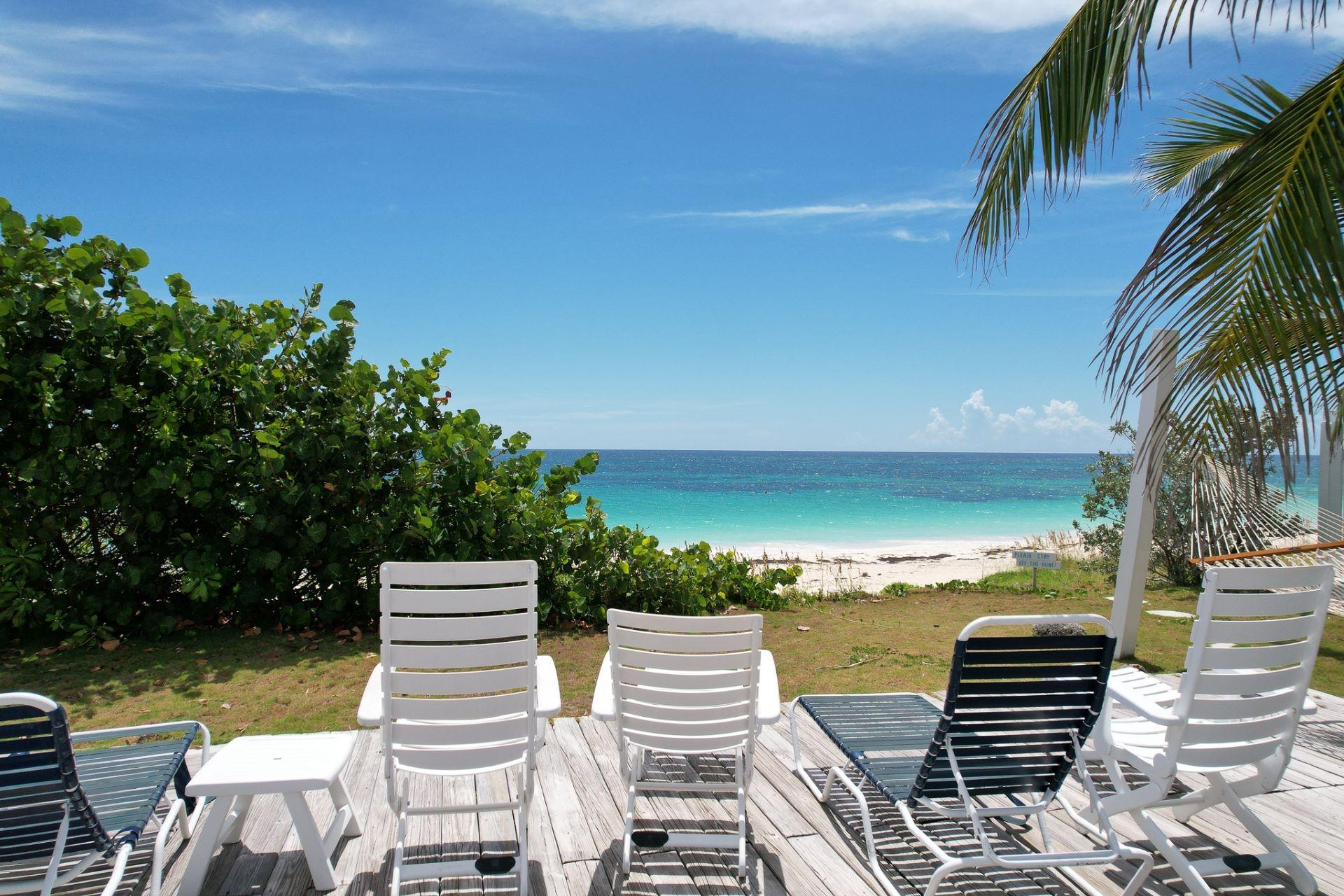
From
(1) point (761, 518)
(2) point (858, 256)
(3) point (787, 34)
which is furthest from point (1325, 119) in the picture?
(1) point (761, 518)

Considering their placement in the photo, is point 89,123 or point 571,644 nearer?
point 571,644

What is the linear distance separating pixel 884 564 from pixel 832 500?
82.5 ft

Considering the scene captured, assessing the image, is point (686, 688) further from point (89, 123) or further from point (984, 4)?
point (89, 123)

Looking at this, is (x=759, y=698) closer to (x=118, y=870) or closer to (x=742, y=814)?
(x=742, y=814)

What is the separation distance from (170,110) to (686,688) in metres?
10.2

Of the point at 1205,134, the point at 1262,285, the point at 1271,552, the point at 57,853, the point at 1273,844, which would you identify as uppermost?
the point at 1205,134

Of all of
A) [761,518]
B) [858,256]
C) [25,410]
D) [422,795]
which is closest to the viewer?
[422,795]

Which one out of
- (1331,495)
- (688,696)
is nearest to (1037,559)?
(1331,495)

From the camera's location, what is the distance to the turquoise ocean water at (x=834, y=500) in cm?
2902

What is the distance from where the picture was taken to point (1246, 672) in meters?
2.77

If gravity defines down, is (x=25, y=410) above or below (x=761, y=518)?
above

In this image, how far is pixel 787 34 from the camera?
761 cm

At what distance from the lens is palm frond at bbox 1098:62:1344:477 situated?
9.29ft

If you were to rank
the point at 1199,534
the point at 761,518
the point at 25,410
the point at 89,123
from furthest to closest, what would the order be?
the point at 761,518, the point at 89,123, the point at 1199,534, the point at 25,410
